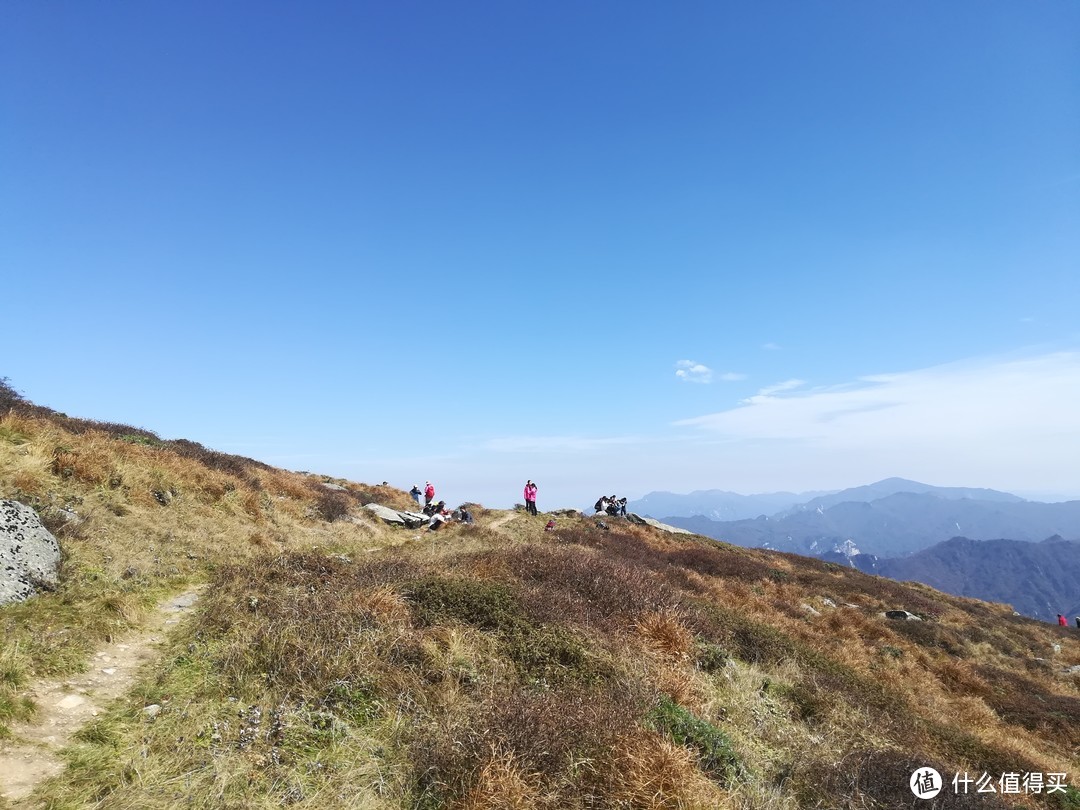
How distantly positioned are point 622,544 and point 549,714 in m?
18.7

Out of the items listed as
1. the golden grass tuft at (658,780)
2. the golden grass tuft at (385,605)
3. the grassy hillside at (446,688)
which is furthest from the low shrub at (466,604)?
the golden grass tuft at (658,780)

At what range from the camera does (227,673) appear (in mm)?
7102

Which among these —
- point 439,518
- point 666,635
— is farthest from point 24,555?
point 439,518

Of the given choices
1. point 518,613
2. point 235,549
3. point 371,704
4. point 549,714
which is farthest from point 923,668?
point 235,549

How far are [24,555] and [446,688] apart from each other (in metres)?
7.74

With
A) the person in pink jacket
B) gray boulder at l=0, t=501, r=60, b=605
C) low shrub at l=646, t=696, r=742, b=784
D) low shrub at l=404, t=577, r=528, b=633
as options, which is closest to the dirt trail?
gray boulder at l=0, t=501, r=60, b=605

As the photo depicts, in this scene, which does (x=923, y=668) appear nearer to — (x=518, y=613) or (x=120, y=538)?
(x=518, y=613)

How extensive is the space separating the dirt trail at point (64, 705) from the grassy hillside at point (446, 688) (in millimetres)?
219

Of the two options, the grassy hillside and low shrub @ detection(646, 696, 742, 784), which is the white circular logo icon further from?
low shrub @ detection(646, 696, 742, 784)

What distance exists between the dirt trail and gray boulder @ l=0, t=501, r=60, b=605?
1770mm

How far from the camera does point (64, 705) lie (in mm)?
6289

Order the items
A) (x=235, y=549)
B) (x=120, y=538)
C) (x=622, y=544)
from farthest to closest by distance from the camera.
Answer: (x=622, y=544) → (x=235, y=549) → (x=120, y=538)

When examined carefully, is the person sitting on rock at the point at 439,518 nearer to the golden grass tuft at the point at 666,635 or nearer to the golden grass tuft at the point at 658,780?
the golden grass tuft at the point at 666,635

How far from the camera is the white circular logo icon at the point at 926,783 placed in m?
5.95
